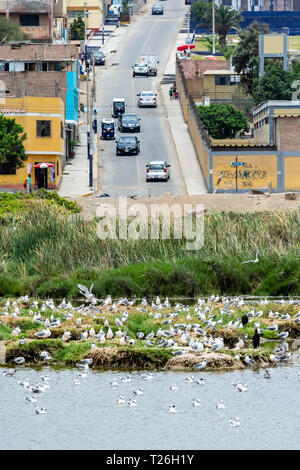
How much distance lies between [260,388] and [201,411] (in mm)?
2084

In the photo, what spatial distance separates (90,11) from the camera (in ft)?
465

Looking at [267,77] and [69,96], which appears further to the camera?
[267,77]

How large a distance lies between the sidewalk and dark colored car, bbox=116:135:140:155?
2.88 meters

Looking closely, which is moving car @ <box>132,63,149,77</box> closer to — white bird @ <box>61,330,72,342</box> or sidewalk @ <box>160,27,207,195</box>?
sidewalk @ <box>160,27,207,195</box>

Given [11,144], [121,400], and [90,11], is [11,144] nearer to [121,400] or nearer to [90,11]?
[121,400]

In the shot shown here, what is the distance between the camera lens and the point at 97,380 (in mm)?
30938

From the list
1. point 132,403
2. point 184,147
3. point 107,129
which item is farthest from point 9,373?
point 107,129

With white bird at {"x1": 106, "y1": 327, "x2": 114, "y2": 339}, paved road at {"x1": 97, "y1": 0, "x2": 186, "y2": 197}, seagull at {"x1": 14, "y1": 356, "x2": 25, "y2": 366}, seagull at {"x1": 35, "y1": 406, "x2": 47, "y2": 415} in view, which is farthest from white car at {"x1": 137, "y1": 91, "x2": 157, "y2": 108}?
seagull at {"x1": 35, "y1": 406, "x2": 47, "y2": 415}

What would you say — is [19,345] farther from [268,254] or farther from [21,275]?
[268,254]

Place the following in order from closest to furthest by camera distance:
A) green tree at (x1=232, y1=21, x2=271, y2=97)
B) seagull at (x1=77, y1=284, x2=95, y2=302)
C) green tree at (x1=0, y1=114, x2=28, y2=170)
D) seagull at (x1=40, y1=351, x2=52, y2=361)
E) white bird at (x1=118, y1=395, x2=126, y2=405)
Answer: white bird at (x1=118, y1=395, x2=126, y2=405)
seagull at (x1=40, y1=351, x2=52, y2=361)
seagull at (x1=77, y1=284, x2=95, y2=302)
green tree at (x1=0, y1=114, x2=28, y2=170)
green tree at (x1=232, y1=21, x2=271, y2=97)

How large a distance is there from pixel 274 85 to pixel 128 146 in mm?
15772

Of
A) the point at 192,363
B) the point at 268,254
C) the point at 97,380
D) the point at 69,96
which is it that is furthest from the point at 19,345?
the point at 69,96

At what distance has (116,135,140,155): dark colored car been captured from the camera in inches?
3162

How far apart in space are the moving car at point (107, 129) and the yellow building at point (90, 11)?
2243 inches
